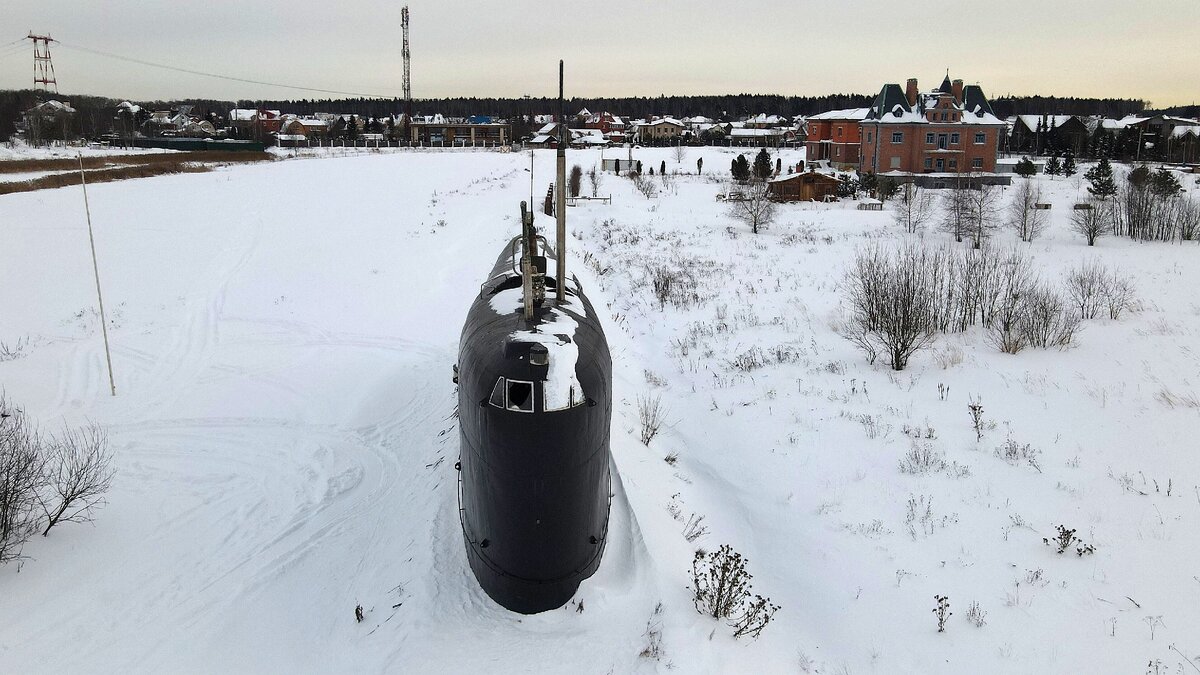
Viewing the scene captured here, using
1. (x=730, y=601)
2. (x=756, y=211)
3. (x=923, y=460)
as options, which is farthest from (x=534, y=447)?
(x=756, y=211)

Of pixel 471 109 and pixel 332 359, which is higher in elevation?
pixel 471 109

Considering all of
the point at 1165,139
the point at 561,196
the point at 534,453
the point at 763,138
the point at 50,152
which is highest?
the point at 763,138

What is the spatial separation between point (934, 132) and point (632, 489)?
54351 mm

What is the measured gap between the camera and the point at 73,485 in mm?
8891

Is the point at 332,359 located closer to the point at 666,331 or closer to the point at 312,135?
the point at 666,331

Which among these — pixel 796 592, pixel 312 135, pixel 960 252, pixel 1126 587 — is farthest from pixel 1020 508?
pixel 312 135

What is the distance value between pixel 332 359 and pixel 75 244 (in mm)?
15767

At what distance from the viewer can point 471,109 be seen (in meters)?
189

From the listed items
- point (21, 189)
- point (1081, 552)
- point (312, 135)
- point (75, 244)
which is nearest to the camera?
point (1081, 552)

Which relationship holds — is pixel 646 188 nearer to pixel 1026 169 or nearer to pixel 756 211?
pixel 756 211

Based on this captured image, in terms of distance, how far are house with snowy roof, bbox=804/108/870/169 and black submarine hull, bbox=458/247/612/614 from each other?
59.9 metres

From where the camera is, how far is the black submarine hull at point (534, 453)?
5.89 meters

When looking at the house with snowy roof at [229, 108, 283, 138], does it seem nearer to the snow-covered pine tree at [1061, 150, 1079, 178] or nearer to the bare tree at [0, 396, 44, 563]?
the snow-covered pine tree at [1061, 150, 1079, 178]

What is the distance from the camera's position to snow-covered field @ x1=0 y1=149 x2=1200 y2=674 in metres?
6.80
